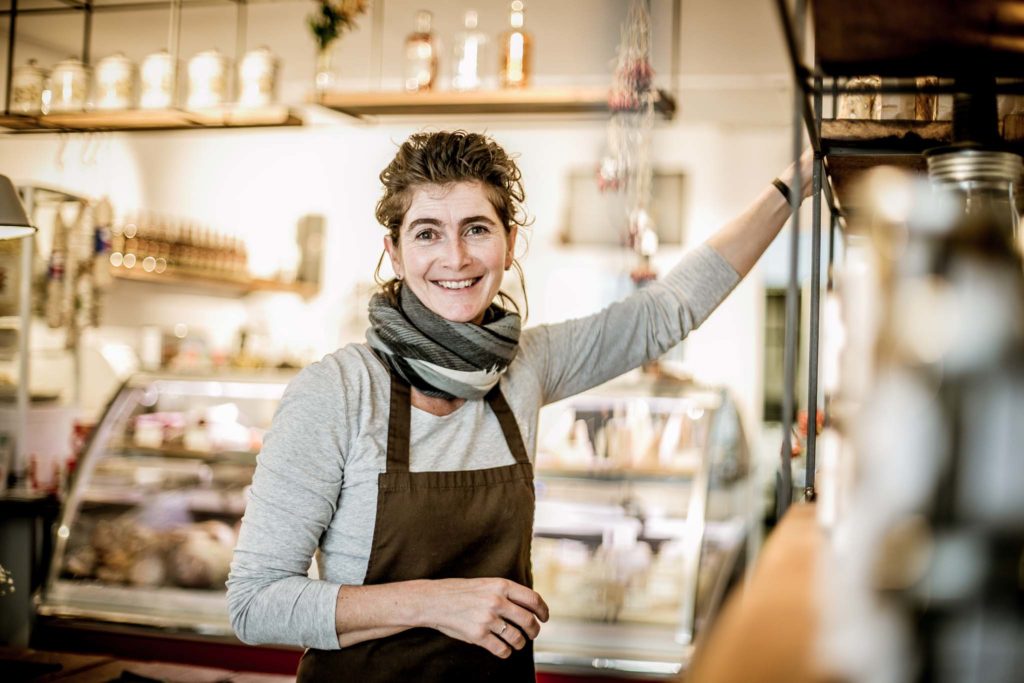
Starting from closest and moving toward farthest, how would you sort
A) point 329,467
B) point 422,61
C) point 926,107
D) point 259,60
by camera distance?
point 926,107, point 329,467, point 422,61, point 259,60

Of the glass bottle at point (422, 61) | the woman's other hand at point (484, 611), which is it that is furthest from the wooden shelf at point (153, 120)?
the woman's other hand at point (484, 611)

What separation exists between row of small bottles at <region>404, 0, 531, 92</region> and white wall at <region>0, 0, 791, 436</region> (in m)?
1.43

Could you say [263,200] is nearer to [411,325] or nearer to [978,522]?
[411,325]

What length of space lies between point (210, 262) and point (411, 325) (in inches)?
171

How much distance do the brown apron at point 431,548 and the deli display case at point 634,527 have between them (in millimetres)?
1503

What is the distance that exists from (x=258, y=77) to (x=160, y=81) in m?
0.52

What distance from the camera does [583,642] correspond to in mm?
3270

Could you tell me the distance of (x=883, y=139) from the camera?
123 centimetres

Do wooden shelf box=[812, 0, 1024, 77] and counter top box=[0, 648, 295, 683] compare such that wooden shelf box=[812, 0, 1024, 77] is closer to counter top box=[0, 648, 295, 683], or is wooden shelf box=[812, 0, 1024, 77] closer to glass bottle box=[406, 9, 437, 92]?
counter top box=[0, 648, 295, 683]

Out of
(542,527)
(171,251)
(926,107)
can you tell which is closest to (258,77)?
(171,251)

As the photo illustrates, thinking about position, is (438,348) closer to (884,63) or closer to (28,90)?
(884,63)

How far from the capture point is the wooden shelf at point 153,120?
4129 millimetres

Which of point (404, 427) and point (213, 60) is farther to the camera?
point (213, 60)

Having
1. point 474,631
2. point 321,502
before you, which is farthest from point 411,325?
point 474,631
